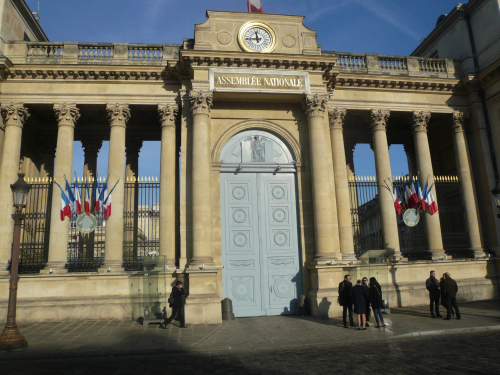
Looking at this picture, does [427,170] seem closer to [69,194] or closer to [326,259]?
[326,259]

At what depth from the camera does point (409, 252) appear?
17.6 metres

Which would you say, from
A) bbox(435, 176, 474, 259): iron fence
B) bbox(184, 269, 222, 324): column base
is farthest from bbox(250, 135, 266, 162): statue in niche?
bbox(435, 176, 474, 259): iron fence

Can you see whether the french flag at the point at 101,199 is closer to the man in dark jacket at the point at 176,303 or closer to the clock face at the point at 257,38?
the man in dark jacket at the point at 176,303

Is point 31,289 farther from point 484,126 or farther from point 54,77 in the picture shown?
point 484,126

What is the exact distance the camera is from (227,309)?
1373 centimetres

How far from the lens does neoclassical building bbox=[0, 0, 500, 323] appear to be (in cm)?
1440

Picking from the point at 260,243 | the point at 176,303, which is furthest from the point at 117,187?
the point at 260,243

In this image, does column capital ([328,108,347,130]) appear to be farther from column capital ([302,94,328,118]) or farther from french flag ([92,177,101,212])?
french flag ([92,177,101,212])

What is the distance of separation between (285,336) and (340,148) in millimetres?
9239

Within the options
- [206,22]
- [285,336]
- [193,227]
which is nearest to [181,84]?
[206,22]

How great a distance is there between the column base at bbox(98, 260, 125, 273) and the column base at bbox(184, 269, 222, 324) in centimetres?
327

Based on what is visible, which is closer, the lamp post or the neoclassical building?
the lamp post

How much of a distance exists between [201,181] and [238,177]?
1.99m

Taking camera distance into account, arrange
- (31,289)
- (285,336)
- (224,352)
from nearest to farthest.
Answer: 1. (224,352)
2. (285,336)
3. (31,289)
